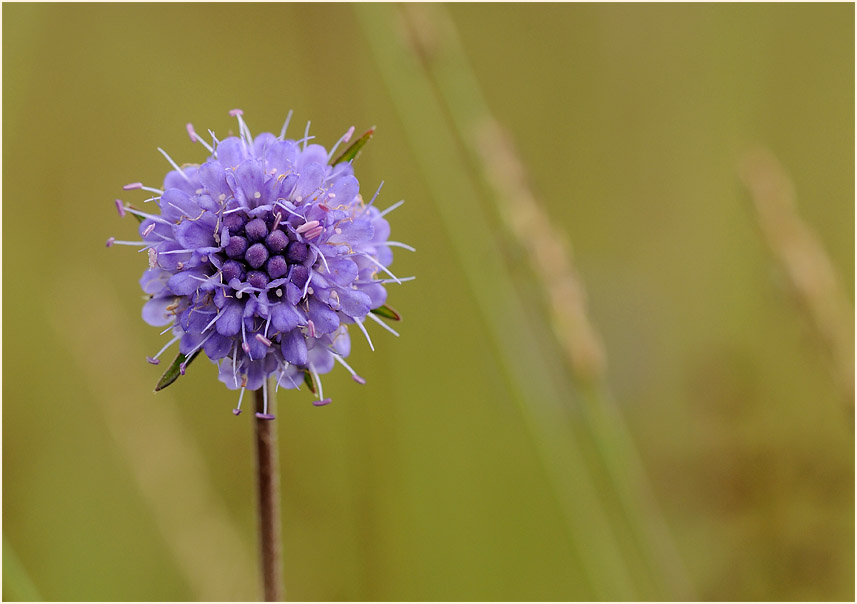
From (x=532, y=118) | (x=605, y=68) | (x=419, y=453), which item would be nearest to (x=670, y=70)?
(x=605, y=68)

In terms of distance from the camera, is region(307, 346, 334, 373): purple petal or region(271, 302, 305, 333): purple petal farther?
region(307, 346, 334, 373): purple petal

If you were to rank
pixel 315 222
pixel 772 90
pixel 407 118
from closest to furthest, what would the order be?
1. pixel 315 222
2. pixel 407 118
3. pixel 772 90

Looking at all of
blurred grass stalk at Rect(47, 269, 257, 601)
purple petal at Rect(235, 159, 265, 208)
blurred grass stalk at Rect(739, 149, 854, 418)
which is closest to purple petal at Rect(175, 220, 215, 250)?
purple petal at Rect(235, 159, 265, 208)

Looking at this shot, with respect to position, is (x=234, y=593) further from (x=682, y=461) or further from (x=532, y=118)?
(x=532, y=118)

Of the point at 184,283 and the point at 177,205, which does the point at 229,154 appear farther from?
the point at 184,283

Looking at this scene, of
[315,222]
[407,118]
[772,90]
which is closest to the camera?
[315,222]

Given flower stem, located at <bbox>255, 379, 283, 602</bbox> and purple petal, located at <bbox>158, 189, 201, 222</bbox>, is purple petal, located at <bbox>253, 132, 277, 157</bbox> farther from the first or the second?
flower stem, located at <bbox>255, 379, 283, 602</bbox>

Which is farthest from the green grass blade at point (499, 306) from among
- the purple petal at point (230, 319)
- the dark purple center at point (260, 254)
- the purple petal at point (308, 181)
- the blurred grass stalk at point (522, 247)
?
the purple petal at point (230, 319)

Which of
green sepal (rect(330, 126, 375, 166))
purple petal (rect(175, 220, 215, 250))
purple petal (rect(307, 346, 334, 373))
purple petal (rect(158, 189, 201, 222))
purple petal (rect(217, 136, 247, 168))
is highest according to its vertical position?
purple petal (rect(217, 136, 247, 168))

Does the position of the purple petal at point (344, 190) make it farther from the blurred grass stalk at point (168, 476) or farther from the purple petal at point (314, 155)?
the blurred grass stalk at point (168, 476)
